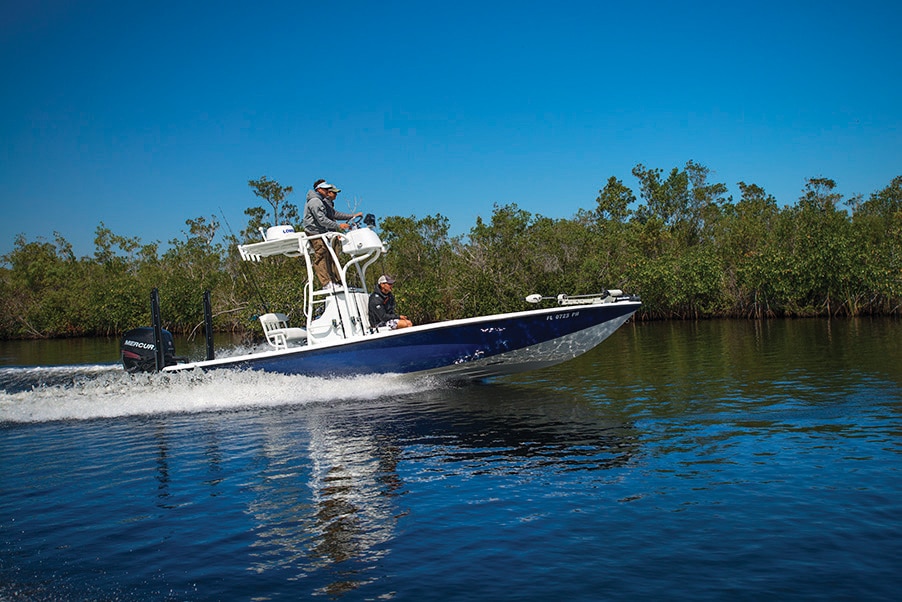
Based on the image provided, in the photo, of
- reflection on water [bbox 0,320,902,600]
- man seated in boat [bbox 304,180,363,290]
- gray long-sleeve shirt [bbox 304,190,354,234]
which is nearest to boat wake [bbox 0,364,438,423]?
reflection on water [bbox 0,320,902,600]

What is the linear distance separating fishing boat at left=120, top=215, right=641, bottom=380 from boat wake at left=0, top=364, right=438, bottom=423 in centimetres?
22

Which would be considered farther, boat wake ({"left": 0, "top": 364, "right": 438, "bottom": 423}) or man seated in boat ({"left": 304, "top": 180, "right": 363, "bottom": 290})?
man seated in boat ({"left": 304, "top": 180, "right": 363, "bottom": 290})

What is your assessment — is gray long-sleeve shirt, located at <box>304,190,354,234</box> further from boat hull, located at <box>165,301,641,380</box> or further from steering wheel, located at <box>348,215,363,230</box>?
boat hull, located at <box>165,301,641,380</box>

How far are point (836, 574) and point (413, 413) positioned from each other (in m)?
7.80

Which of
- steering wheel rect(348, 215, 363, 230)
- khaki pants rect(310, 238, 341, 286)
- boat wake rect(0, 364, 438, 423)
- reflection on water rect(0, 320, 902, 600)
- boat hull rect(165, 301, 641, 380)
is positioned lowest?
reflection on water rect(0, 320, 902, 600)

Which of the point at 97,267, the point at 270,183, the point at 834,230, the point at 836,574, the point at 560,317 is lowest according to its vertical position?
the point at 836,574

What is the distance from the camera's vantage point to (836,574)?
5062 millimetres

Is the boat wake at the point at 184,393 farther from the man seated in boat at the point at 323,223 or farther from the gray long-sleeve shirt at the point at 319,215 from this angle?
the gray long-sleeve shirt at the point at 319,215

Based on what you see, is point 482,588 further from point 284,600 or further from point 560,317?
point 560,317

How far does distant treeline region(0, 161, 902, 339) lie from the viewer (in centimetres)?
3631

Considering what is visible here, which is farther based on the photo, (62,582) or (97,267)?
(97,267)

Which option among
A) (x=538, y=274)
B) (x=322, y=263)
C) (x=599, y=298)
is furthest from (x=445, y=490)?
(x=538, y=274)

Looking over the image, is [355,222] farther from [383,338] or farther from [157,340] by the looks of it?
[157,340]

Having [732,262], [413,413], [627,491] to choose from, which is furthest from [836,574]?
[732,262]
